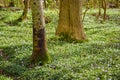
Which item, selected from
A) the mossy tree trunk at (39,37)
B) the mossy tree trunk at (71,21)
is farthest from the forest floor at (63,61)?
the mossy tree trunk at (71,21)

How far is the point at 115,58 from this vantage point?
49.6 ft

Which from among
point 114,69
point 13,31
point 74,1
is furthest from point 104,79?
point 13,31

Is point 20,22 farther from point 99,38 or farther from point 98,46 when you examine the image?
point 98,46

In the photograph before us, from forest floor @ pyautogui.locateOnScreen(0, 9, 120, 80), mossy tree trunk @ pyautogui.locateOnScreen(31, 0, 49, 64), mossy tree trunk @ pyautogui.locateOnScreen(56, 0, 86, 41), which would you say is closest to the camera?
forest floor @ pyautogui.locateOnScreen(0, 9, 120, 80)

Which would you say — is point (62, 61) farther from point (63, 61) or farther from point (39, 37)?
point (39, 37)

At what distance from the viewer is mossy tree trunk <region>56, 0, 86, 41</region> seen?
20.8 metres

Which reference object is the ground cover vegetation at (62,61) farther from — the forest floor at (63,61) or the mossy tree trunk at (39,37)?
the mossy tree trunk at (39,37)

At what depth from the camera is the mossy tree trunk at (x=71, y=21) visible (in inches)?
820

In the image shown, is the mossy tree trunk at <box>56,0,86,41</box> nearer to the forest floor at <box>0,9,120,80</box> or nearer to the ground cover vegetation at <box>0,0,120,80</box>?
the ground cover vegetation at <box>0,0,120,80</box>

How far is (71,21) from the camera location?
2112cm

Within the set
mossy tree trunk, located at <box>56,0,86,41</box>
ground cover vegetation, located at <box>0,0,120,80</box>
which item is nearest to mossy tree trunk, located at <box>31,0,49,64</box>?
ground cover vegetation, located at <box>0,0,120,80</box>

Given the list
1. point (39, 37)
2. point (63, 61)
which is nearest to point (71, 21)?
point (39, 37)

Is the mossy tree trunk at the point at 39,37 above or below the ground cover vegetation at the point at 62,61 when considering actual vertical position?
above

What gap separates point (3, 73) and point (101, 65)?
4418 mm
